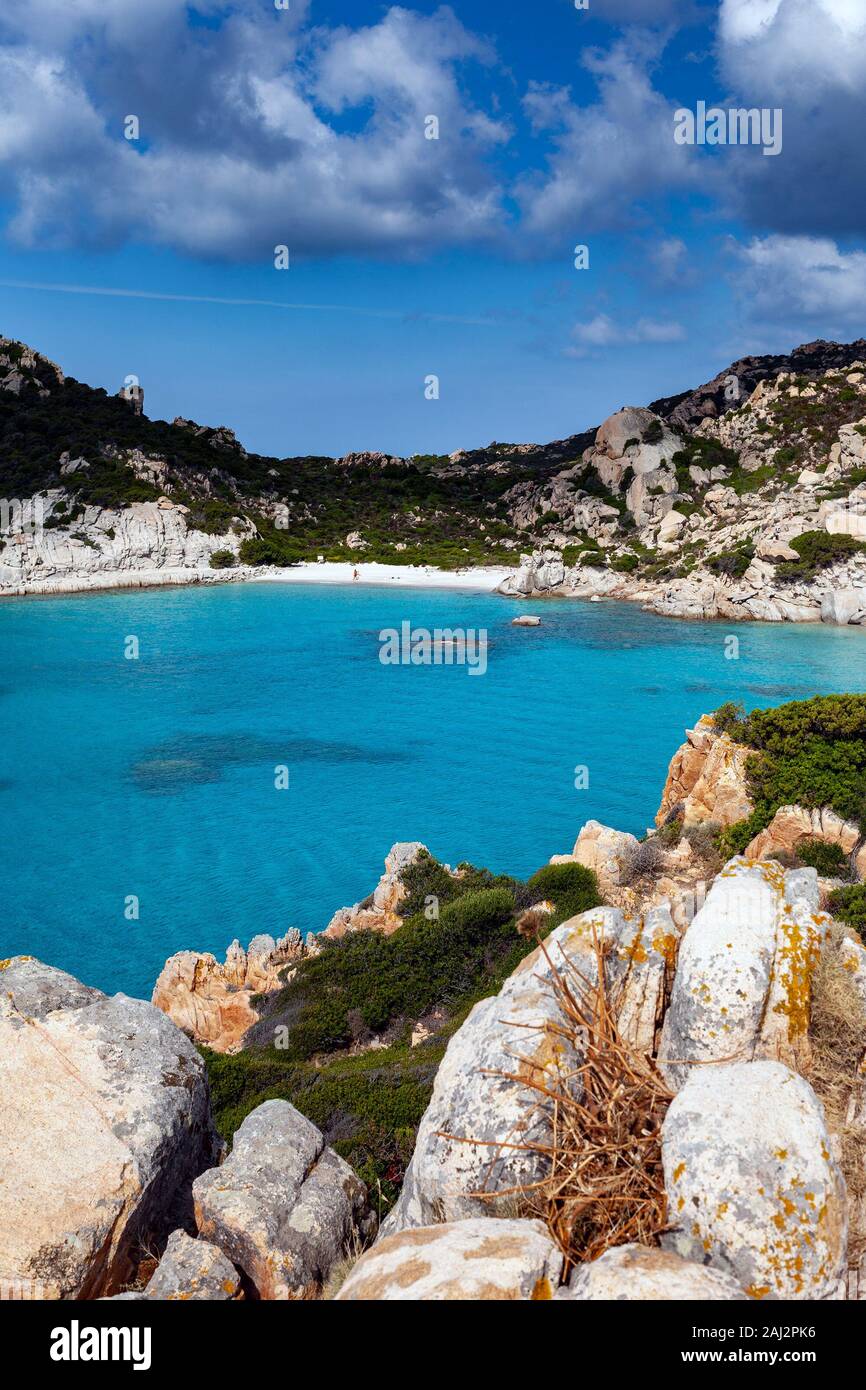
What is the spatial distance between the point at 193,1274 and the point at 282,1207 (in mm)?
797

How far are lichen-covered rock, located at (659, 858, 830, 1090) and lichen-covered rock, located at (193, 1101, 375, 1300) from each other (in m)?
2.47

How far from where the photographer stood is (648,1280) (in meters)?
3.34

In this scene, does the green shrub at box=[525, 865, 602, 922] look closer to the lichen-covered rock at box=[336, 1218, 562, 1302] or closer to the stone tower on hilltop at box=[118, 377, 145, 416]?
the lichen-covered rock at box=[336, 1218, 562, 1302]

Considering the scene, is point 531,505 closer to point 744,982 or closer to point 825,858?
point 825,858

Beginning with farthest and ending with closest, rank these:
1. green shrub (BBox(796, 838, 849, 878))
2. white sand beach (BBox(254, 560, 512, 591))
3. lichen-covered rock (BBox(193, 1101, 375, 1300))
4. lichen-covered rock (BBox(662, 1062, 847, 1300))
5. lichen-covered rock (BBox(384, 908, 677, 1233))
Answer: white sand beach (BBox(254, 560, 512, 591))
green shrub (BBox(796, 838, 849, 878))
lichen-covered rock (BBox(193, 1101, 375, 1300))
lichen-covered rock (BBox(384, 908, 677, 1233))
lichen-covered rock (BBox(662, 1062, 847, 1300))

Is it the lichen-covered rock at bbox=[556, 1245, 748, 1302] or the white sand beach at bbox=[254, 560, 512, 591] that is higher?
the white sand beach at bbox=[254, 560, 512, 591]

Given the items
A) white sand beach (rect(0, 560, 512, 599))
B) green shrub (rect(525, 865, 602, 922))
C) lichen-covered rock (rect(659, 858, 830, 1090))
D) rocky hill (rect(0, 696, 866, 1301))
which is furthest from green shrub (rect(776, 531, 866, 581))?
lichen-covered rock (rect(659, 858, 830, 1090))

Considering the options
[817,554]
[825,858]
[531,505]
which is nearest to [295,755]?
[825,858]

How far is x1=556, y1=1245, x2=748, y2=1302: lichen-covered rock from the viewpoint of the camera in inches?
129

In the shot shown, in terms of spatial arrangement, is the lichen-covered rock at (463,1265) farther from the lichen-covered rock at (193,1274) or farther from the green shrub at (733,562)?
the green shrub at (733,562)

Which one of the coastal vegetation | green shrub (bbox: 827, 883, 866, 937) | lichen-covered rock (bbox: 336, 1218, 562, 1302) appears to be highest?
lichen-covered rock (bbox: 336, 1218, 562, 1302)

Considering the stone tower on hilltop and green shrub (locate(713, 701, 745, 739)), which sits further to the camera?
the stone tower on hilltop

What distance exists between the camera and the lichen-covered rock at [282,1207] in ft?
16.7
